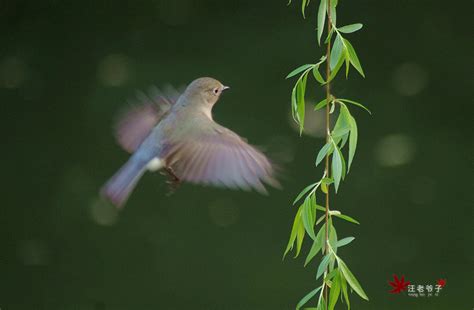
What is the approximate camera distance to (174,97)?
4.43ft

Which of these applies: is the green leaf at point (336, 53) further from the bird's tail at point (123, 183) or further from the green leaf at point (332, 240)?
the bird's tail at point (123, 183)

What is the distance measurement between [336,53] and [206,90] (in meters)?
→ 0.44

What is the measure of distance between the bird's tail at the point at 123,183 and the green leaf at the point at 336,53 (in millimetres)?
350

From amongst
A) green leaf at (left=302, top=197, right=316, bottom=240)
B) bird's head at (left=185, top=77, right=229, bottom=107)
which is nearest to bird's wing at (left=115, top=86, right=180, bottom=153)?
bird's head at (left=185, top=77, right=229, bottom=107)

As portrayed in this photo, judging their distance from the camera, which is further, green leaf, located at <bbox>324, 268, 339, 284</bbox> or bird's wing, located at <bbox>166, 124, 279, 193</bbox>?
bird's wing, located at <bbox>166, 124, 279, 193</bbox>

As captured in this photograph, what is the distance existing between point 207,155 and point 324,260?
342 mm

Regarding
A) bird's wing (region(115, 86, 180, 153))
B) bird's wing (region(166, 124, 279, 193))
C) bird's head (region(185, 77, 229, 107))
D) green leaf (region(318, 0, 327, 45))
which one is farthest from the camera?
bird's wing (region(115, 86, 180, 153))

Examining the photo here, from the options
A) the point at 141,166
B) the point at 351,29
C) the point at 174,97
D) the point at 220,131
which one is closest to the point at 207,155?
the point at 220,131

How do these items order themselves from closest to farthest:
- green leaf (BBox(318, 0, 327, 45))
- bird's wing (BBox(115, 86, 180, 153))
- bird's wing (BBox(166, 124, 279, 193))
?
1. green leaf (BBox(318, 0, 327, 45))
2. bird's wing (BBox(166, 124, 279, 193))
3. bird's wing (BBox(115, 86, 180, 153))

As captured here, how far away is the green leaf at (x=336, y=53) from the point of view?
77 cm

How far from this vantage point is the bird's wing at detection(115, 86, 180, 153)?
4.22 feet

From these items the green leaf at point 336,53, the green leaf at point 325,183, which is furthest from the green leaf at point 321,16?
the green leaf at point 325,183

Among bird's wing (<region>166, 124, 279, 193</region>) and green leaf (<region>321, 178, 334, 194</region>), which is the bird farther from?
green leaf (<region>321, 178, 334, 194</region>)

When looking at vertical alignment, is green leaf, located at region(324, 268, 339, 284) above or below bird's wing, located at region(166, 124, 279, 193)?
below
